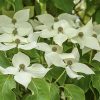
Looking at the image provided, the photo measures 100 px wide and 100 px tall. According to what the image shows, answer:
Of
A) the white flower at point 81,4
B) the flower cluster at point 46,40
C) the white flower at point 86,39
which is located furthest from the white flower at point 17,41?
the white flower at point 81,4

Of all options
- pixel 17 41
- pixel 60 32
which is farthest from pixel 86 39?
pixel 17 41

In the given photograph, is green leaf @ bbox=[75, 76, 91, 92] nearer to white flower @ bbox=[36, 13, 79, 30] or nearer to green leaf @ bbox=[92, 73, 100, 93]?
green leaf @ bbox=[92, 73, 100, 93]

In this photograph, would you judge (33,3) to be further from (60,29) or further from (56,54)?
(56,54)

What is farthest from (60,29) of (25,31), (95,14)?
(95,14)

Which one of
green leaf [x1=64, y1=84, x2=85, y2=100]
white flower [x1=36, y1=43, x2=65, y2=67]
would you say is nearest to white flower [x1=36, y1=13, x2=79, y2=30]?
white flower [x1=36, y1=43, x2=65, y2=67]

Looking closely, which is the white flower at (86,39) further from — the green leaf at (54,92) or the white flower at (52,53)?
the green leaf at (54,92)

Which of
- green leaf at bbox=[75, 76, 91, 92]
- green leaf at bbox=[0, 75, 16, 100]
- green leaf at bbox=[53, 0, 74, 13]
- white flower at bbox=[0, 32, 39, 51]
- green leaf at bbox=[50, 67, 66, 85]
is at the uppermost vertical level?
green leaf at bbox=[53, 0, 74, 13]
